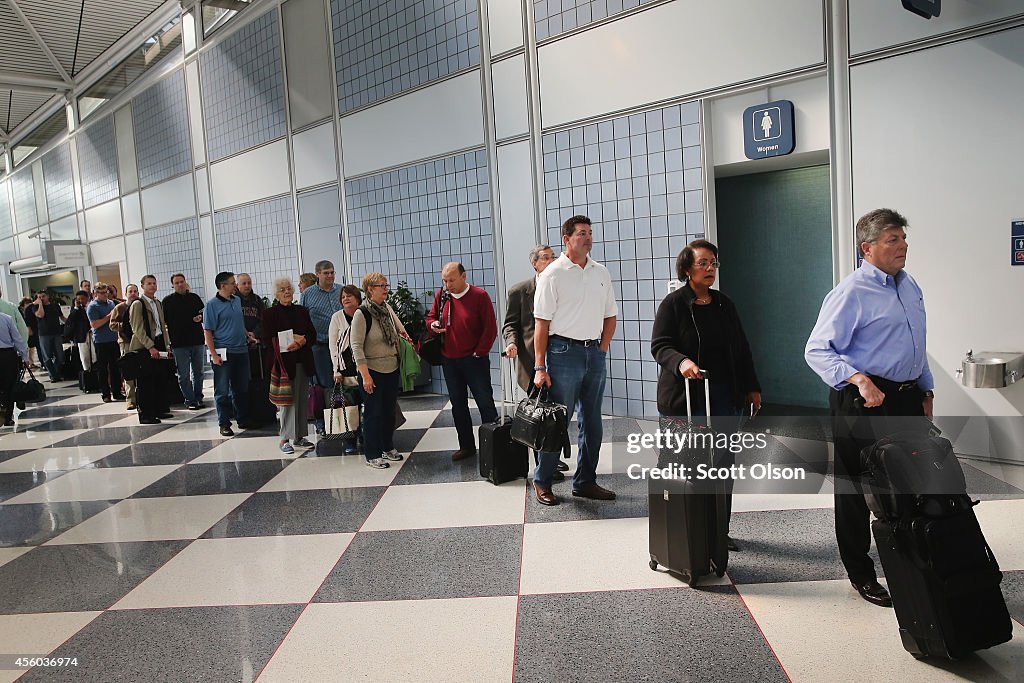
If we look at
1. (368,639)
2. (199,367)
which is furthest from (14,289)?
(368,639)

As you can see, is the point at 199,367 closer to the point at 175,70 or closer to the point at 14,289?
the point at 175,70

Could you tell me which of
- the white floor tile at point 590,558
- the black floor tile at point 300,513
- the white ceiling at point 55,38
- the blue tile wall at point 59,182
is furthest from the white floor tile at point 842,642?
the blue tile wall at point 59,182

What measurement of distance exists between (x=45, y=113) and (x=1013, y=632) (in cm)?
2300

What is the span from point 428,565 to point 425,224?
5.29 m

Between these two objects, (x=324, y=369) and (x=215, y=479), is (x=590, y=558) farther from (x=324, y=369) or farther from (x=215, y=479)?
(x=324, y=369)

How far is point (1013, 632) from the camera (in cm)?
243

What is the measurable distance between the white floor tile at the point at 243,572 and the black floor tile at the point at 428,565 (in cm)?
12

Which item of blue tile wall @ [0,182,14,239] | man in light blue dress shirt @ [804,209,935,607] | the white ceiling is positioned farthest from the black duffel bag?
blue tile wall @ [0,182,14,239]

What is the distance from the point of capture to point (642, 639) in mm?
2527

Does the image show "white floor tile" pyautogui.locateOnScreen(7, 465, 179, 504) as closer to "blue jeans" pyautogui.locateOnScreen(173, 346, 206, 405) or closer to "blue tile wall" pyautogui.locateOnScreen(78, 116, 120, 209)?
"blue jeans" pyautogui.locateOnScreen(173, 346, 206, 405)

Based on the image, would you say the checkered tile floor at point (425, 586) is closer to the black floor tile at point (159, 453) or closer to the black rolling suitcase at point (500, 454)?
the black rolling suitcase at point (500, 454)

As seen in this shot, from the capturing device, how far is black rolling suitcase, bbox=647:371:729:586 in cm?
289

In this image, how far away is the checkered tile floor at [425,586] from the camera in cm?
243

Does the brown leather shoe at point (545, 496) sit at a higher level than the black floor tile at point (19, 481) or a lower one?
higher
